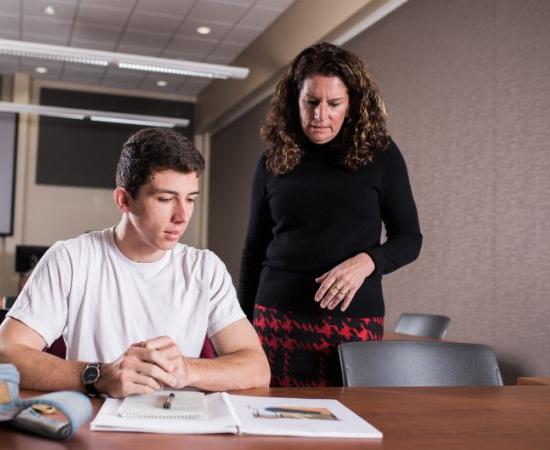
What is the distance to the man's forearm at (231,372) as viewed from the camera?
4.45 feet

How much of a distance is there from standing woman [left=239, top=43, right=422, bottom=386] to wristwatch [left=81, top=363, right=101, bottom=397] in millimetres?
645

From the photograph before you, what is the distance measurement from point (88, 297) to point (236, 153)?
7.04 metres

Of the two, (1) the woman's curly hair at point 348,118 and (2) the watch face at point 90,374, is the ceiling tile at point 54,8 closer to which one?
(1) the woman's curly hair at point 348,118

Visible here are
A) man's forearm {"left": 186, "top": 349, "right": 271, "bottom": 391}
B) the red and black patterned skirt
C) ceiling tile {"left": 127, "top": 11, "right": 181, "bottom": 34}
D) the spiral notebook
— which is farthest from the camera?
ceiling tile {"left": 127, "top": 11, "right": 181, "bottom": 34}

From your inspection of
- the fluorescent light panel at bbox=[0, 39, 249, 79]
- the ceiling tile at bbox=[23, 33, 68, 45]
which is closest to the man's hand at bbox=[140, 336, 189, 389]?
the fluorescent light panel at bbox=[0, 39, 249, 79]

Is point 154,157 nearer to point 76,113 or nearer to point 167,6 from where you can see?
point 167,6

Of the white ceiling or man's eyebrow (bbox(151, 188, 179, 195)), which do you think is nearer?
man's eyebrow (bbox(151, 188, 179, 195))

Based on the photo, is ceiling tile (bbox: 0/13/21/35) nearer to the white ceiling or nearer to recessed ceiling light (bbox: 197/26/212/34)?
the white ceiling

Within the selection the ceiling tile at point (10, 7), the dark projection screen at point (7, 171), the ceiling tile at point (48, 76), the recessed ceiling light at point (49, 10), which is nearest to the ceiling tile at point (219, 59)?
the recessed ceiling light at point (49, 10)

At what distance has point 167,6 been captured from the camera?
6.67 metres

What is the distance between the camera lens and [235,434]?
1047 mm

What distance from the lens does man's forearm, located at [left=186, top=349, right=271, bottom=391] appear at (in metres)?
1.36

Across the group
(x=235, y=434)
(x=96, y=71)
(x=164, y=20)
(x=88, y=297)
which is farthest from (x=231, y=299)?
(x=96, y=71)

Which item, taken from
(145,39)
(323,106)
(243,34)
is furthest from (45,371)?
(145,39)
